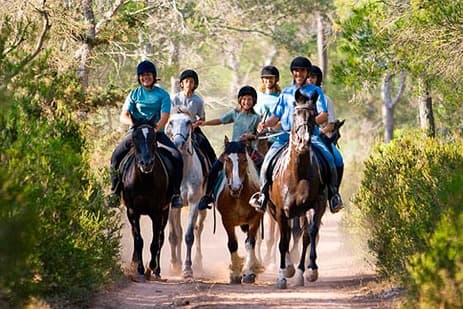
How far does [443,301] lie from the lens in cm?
921

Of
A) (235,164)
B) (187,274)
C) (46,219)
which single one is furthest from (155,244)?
(46,219)

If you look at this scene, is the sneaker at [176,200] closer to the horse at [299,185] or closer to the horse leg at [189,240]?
the horse leg at [189,240]

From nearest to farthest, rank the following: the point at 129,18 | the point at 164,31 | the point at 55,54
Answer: the point at 55,54, the point at 129,18, the point at 164,31

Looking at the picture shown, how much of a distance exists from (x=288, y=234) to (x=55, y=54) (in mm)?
6939

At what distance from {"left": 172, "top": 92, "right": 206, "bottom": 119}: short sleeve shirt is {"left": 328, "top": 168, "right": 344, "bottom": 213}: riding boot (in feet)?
11.0

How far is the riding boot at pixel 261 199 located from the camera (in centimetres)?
1530

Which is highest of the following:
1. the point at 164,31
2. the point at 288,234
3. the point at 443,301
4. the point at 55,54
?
the point at 164,31

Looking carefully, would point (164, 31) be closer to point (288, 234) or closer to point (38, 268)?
point (288, 234)

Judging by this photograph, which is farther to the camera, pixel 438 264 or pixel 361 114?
pixel 361 114

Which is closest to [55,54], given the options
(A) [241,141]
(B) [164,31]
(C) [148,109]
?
(C) [148,109]

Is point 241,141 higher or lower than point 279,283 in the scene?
higher

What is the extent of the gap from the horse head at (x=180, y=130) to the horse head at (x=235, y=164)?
1.28 m

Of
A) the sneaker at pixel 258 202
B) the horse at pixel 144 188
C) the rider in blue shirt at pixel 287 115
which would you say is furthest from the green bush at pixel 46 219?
the rider in blue shirt at pixel 287 115

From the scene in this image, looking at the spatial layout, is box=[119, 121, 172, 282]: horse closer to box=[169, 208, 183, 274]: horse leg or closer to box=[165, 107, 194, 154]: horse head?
box=[165, 107, 194, 154]: horse head
